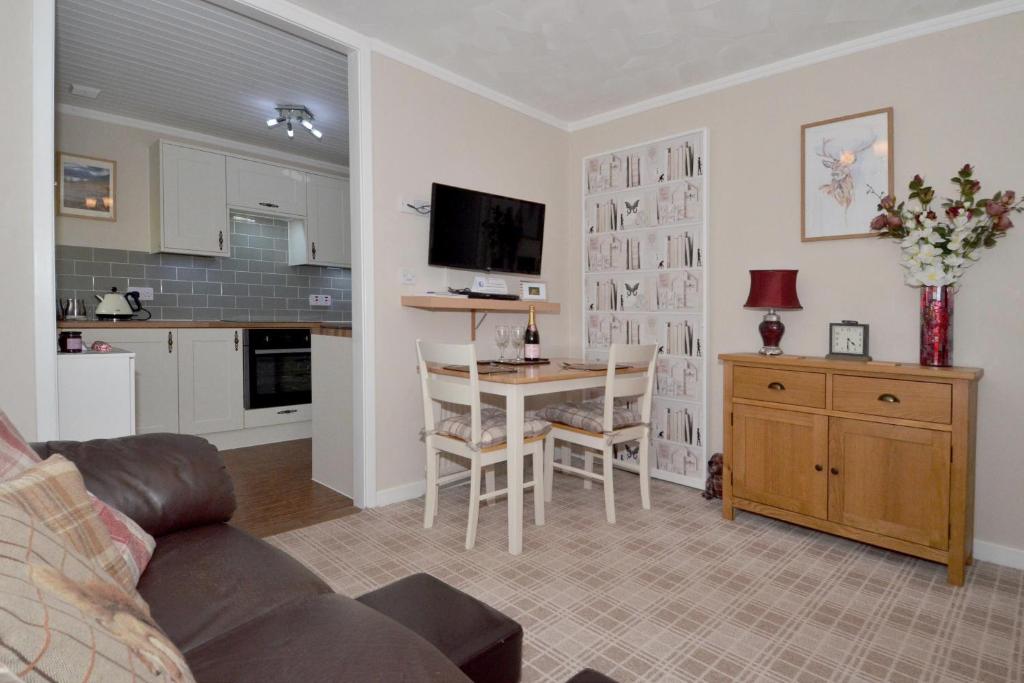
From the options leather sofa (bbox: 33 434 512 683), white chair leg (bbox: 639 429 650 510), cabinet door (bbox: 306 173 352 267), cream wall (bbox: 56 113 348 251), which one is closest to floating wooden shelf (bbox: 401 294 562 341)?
white chair leg (bbox: 639 429 650 510)

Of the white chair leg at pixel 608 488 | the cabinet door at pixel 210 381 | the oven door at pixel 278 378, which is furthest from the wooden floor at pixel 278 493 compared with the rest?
the white chair leg at pixel 608 488

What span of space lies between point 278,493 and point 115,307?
206 cm

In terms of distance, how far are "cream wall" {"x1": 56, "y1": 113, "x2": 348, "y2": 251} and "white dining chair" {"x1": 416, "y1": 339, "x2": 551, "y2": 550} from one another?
3041 millimetres

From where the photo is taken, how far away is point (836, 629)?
1928 mm

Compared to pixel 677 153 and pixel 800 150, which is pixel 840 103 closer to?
pixel 800 150

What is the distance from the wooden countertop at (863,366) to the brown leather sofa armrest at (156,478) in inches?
96.6

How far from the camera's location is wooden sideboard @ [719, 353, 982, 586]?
2258 millimetres

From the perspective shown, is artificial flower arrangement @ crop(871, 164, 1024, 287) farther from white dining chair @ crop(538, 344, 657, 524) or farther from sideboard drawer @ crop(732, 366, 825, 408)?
white dining chair @ crop(538, 344, 657, 524)

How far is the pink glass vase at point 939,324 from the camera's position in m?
2.47

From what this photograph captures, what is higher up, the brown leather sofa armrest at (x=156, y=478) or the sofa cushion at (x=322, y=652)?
the brown leather sofa armrest at (x=156, y=478)

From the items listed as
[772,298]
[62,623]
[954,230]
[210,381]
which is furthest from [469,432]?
[210,381]

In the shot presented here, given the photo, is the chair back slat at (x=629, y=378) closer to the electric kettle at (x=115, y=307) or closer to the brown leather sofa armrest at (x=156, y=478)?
the brown leather sofa armrest at (x=156, y=478)

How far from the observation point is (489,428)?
107 inches

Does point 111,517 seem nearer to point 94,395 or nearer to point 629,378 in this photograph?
point 94,395
